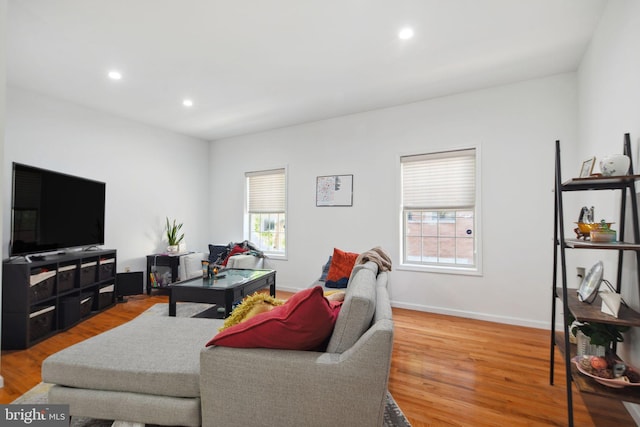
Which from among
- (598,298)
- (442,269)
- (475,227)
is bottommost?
(442,269)

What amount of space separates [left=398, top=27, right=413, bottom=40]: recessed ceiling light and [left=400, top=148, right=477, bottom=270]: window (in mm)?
1666

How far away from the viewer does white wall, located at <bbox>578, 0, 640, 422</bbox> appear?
1.80 meters

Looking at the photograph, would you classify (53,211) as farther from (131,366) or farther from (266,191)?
(266,191)

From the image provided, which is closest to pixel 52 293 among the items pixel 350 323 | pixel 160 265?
pixel 160 265

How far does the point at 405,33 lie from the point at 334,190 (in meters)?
2.39

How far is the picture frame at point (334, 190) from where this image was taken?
4.43 m

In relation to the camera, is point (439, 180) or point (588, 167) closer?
point (588, 167)

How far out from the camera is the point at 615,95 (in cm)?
211

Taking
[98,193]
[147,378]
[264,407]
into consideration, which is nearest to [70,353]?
[147,378]

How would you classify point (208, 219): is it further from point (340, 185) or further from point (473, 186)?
point (473, 186)

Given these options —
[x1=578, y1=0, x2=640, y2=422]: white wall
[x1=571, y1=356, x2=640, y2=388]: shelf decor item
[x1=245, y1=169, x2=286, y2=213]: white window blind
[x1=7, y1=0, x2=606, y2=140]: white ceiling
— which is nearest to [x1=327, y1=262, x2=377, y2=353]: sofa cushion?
[x1=571, y1=356, x2=640, y2=388]: shelf decor item

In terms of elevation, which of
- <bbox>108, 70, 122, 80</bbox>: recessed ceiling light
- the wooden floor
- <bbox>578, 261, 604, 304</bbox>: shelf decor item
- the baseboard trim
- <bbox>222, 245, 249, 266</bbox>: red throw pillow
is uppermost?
<bbox>108, 70, 122, 80</bbox>: recessed ceiling light

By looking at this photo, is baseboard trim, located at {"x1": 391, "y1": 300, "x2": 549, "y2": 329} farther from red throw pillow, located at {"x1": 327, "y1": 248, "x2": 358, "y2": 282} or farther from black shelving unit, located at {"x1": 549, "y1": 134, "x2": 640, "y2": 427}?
black shelving unit, located at {"x1": 549, "y1": 134, "x2": 640, "y2": 427}

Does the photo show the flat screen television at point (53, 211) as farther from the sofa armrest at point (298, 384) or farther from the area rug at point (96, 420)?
the sofa armrest at point (298, 384)
